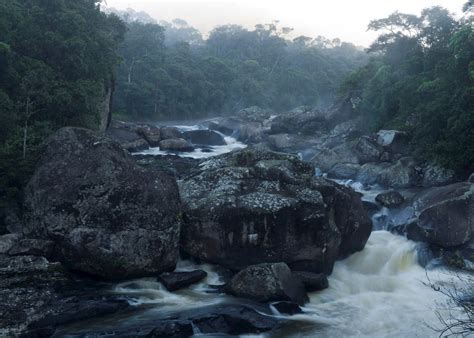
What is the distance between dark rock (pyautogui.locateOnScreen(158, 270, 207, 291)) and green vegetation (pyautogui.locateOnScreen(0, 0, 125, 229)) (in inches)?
243

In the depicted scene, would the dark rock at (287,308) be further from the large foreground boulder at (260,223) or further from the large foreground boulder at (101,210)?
the large foreground boulder at (101,210)

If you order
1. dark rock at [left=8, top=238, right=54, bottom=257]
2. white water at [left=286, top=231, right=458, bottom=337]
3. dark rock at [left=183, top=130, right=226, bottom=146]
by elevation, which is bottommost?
white water at [left=286, top=231, right=458, bottom=337]

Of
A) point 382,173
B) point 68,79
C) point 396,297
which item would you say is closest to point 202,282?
point 396,297

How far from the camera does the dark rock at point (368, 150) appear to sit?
2775 centimetres

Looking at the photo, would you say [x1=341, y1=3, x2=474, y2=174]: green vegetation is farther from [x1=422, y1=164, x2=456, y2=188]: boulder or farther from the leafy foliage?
the leafy foliage

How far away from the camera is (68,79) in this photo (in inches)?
1029

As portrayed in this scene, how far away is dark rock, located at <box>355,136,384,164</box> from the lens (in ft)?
91.0

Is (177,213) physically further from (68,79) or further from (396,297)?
(68,79)

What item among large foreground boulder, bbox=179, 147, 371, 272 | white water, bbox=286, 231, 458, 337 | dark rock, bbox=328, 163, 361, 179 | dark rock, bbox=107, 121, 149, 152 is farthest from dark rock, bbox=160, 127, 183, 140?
white water, bbox=286, 231, 458, 337

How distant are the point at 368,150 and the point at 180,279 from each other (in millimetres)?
18050

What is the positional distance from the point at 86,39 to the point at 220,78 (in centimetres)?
3968

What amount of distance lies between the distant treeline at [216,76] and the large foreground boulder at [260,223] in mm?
39317

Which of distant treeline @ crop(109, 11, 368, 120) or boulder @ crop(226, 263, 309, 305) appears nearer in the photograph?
boulder @ crop(226, 263, 309, 305)

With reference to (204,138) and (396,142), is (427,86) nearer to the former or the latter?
(396,142)
